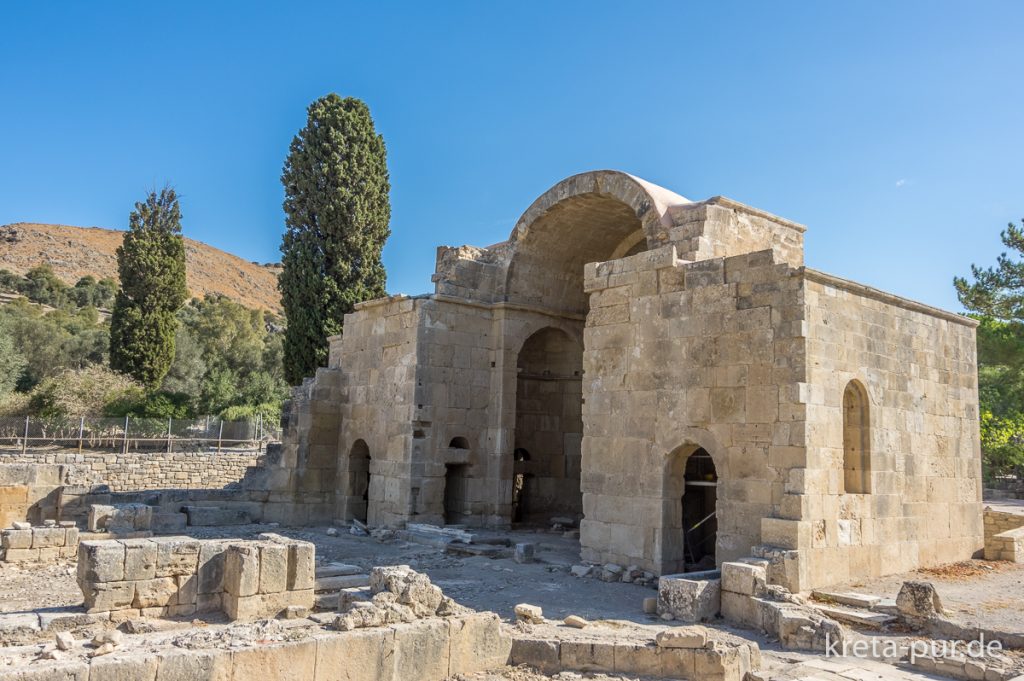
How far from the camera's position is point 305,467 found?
15797mm

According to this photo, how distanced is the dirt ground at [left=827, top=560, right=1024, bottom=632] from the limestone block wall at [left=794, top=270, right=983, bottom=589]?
0.71 ft

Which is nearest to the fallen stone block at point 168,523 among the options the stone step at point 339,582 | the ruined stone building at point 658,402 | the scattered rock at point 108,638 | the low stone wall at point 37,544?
the low stone wall at point 37,544

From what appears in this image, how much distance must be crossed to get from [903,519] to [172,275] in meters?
29.0

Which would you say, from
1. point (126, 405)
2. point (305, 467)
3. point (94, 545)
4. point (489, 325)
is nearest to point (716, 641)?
point (94, 545)

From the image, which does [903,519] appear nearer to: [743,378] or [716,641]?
[743,378]

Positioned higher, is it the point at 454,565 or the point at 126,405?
the point at 126,405

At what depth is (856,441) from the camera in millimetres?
10445

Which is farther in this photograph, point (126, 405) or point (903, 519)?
point (126, 405)

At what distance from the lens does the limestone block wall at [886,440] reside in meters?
9.30

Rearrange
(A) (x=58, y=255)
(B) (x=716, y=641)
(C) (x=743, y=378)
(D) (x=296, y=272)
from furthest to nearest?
(A) (x=58, y=255)
(D) (x=296, y=272)
(C) (x=743, y=378)
(B) (x=716, y=641)

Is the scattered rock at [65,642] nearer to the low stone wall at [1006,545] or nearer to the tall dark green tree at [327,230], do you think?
the low stone wall at [1006,545]

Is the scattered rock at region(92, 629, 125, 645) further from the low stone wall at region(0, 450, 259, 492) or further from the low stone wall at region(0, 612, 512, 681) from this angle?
the low stone wall at region(0, 450, 259, 492)

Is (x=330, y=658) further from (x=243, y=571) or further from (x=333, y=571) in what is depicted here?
(x=333, y=571)

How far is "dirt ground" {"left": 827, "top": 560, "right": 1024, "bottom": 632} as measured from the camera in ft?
26.8
